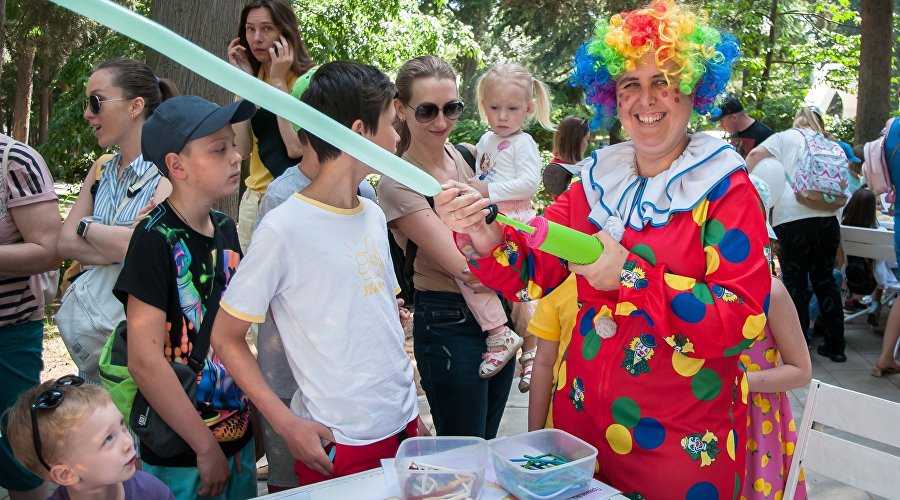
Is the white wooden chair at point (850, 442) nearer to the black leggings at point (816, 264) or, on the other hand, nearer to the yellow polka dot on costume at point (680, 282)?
the yellow polka dot on costume at point (680, 282)

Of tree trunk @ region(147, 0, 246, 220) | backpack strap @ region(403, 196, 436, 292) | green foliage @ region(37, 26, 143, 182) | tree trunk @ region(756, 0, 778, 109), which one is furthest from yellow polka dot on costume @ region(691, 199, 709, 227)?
tree trunk @ region(756, 0, 778, 109)

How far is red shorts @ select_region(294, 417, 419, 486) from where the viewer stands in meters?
1.92

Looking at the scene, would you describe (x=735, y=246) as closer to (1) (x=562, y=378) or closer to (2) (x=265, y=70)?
(1) (x=562, y=378)

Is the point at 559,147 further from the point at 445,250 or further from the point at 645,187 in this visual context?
the point at 645,187

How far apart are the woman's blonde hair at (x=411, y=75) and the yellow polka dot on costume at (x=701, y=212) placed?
1190 millimetres

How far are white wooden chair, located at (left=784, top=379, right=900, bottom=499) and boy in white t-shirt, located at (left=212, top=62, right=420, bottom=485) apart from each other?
1.24 m

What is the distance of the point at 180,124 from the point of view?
2027 mm

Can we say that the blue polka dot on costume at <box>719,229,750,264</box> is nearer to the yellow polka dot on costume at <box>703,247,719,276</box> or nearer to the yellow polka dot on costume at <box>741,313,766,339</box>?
the yellow polka dot on costume at <box>703,247,719,276</box>

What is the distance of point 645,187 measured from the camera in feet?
6.19

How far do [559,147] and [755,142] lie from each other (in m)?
1.99

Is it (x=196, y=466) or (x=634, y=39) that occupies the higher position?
(x=634, y=39)

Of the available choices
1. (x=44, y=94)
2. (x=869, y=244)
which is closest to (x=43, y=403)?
(x=869, y=244)

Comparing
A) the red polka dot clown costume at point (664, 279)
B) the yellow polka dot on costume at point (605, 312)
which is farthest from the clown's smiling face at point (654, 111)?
the yellow polka dot on costume at point (605, 312)

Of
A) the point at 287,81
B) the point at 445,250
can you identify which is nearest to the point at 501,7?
the point at 287,81
